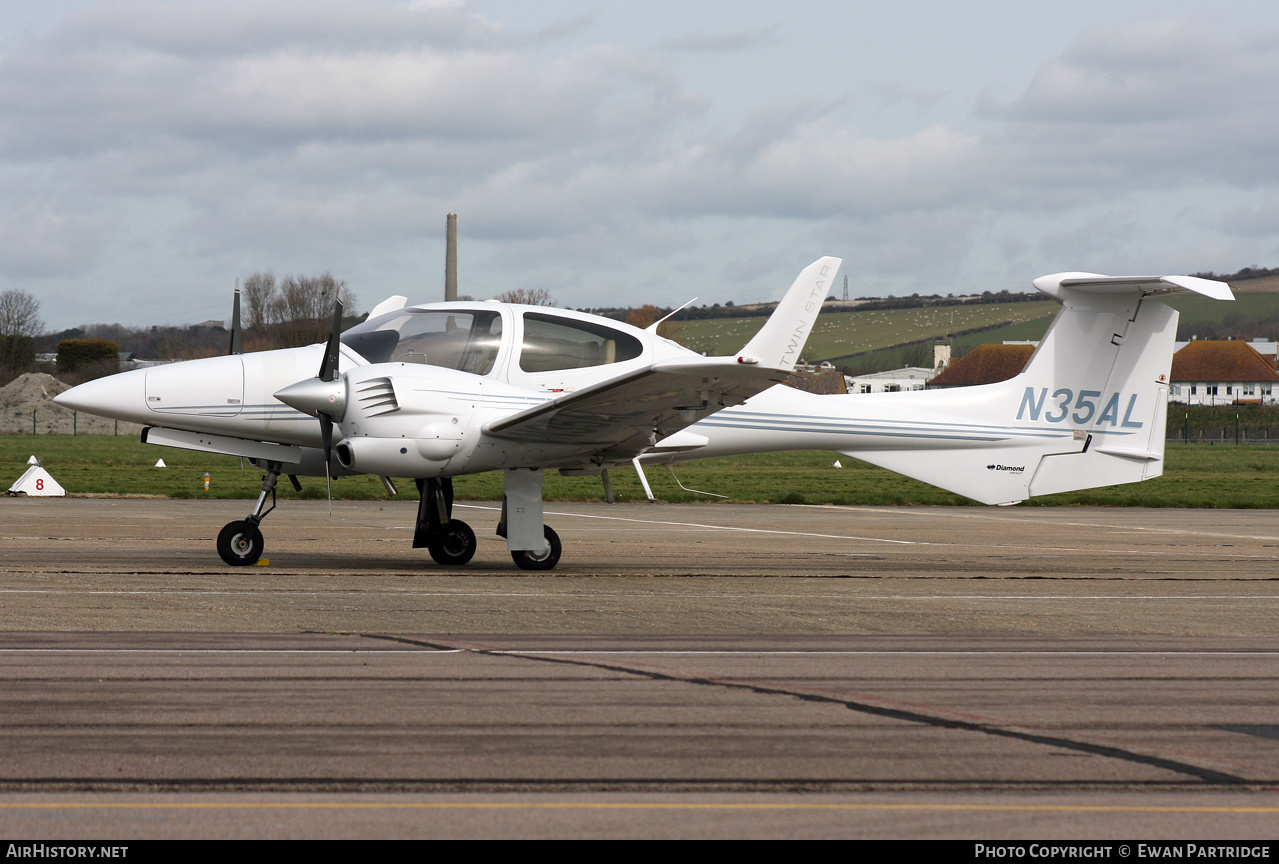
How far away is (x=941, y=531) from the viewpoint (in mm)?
20047

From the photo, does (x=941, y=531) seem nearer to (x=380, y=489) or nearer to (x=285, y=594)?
(x=285, y=594)

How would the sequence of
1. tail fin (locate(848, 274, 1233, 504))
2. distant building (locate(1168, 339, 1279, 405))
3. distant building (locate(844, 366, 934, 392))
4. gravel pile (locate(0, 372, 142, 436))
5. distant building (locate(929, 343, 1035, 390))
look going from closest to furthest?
tail fin (locate(848, 274, 1233, 504))
gravel pile (locate(0, 372, 142, 436))
distant building (locate(844, 366, 934, 392))
distant building (locate(929, 343, 1035, 390))
distant building (locate(1168, 339, 1279, 405))

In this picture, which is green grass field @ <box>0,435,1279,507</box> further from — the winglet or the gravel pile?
the winglet

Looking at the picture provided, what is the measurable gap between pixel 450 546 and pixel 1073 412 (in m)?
8.22

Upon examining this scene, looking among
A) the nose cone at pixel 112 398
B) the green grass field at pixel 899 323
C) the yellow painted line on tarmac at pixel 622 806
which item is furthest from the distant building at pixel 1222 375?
the yellow painted line on tarmac at pixel 622 806

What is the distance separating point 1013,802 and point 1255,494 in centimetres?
3101

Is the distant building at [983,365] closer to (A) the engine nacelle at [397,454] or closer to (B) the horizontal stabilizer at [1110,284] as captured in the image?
(B) the horizontal stabilizer at [1110,284]

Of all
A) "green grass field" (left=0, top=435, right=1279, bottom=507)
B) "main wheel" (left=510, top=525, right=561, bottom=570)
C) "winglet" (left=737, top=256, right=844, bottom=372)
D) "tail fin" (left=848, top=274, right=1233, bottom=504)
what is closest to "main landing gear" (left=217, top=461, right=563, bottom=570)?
"main wheel" (left=510, top=525, right=561, bottom=570)

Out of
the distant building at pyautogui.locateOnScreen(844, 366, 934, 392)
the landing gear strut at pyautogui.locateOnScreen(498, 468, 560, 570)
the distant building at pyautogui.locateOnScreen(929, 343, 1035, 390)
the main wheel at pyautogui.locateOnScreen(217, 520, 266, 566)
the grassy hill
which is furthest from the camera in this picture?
the grassy hill

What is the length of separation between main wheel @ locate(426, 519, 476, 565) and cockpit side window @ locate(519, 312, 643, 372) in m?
2.30

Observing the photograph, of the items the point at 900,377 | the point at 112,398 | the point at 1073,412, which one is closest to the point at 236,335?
the point at 112,398

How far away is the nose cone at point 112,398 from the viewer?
38.0 ft

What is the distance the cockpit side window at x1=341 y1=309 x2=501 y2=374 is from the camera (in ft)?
40.4

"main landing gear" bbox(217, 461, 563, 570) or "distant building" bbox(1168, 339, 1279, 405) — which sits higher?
"distant building" bbox(1168, 339, 1279, 405)
